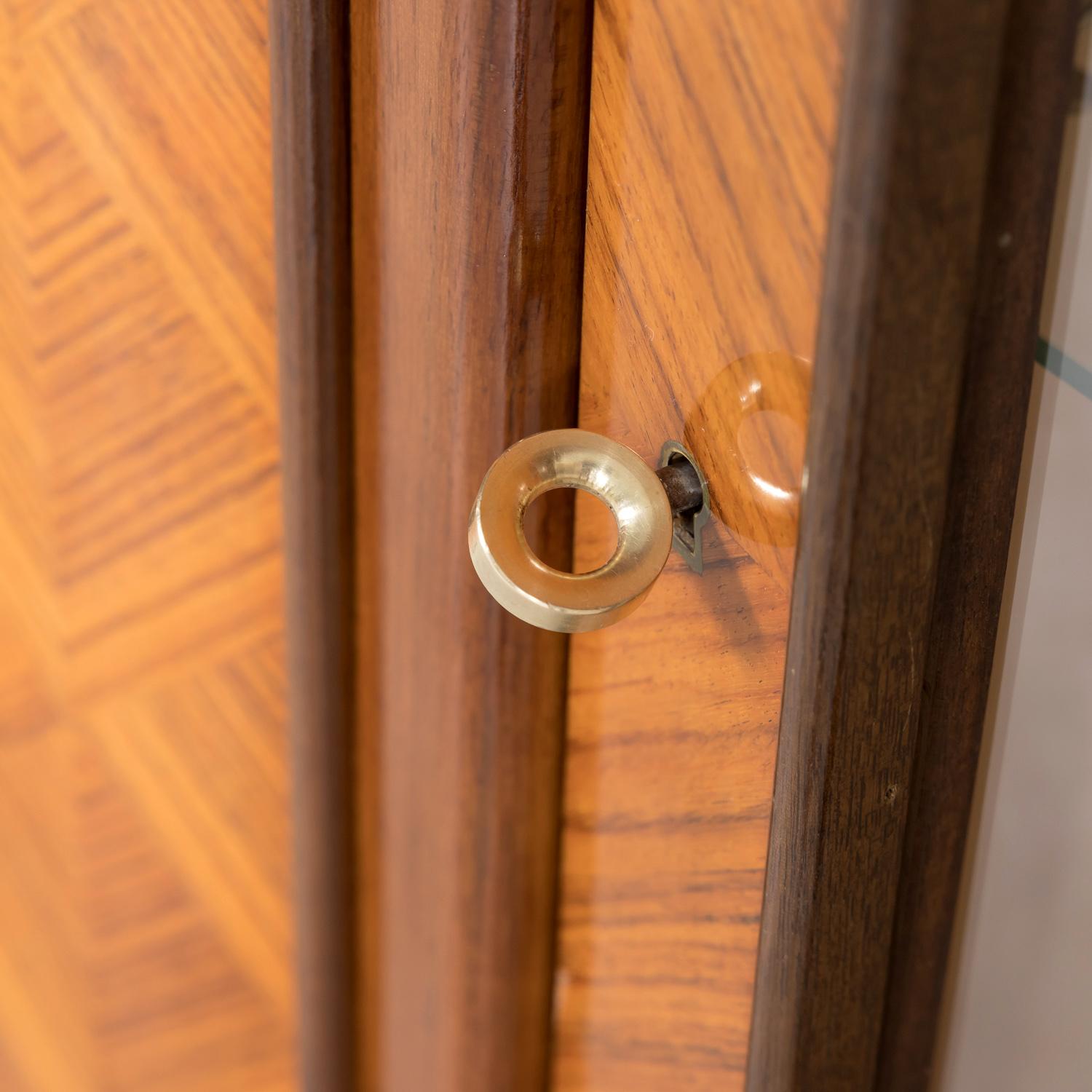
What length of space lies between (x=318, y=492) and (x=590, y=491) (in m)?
0.17

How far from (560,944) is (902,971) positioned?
0.16m

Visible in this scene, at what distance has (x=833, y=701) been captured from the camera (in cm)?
29

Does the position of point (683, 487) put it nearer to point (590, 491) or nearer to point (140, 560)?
point (590, 491)

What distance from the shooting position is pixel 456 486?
1.33 ft

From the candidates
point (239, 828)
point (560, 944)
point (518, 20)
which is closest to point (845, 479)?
point (518, 20)

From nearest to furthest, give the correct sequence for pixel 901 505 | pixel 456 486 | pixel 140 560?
pixel 901 505 → pixel 456 486 → pixel 140 560

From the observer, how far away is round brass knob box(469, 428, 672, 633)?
316 millimetres

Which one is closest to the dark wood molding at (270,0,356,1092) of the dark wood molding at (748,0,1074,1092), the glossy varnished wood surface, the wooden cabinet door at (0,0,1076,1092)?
the wooden cabinet door at (0,0,1076,1092)

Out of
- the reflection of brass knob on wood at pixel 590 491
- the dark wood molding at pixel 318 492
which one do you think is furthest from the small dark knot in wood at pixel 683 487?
the dark wood molding at pixel 318 492

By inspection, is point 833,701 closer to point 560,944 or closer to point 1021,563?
point 1021,563

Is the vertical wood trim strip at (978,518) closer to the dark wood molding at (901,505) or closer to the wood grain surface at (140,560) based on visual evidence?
the dark wood molding at (901,505)

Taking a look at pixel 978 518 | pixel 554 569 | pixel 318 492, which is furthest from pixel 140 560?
pixel 978 518

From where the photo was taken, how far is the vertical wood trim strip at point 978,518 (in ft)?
0.83

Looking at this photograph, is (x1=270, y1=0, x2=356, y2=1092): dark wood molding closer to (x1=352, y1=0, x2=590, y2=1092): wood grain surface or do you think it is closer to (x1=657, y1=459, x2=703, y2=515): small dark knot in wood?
(x1=352, y1=0, x2=590, y2=1092): wood grain surface
